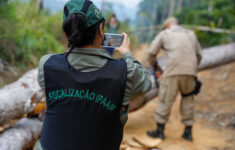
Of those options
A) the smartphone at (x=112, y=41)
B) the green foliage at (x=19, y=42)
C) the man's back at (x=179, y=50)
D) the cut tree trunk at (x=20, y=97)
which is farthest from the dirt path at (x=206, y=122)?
the green foliage at (x=19, y=42)

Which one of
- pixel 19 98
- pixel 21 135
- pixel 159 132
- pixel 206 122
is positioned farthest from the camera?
pixel 206 122

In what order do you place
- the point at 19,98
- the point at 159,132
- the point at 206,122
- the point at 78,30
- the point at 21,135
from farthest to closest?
the point at 206,122 → the point at 159,132 → the point at 19,98 → the point at 21,135 → the point at 78,30

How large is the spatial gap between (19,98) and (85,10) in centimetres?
191

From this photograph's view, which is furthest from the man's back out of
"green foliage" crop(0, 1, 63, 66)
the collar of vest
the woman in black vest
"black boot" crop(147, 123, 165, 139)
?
"green foliage" crop(0, 1, 63, 66)

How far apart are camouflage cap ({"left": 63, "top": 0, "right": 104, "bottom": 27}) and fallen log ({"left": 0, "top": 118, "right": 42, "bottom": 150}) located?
68.8 inches

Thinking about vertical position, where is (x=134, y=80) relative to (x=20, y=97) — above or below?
above

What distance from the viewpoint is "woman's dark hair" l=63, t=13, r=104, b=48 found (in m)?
1.35

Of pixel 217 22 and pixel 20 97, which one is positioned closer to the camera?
pixel 20 97

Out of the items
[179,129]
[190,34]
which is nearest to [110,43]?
[190,34]

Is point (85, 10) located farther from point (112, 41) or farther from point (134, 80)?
point (134, 80)

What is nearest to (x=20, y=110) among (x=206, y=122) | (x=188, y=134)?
(x=188, y=134)

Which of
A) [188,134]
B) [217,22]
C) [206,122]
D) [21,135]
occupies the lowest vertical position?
[206,122]

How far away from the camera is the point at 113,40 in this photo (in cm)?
174

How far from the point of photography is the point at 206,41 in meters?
9.58
